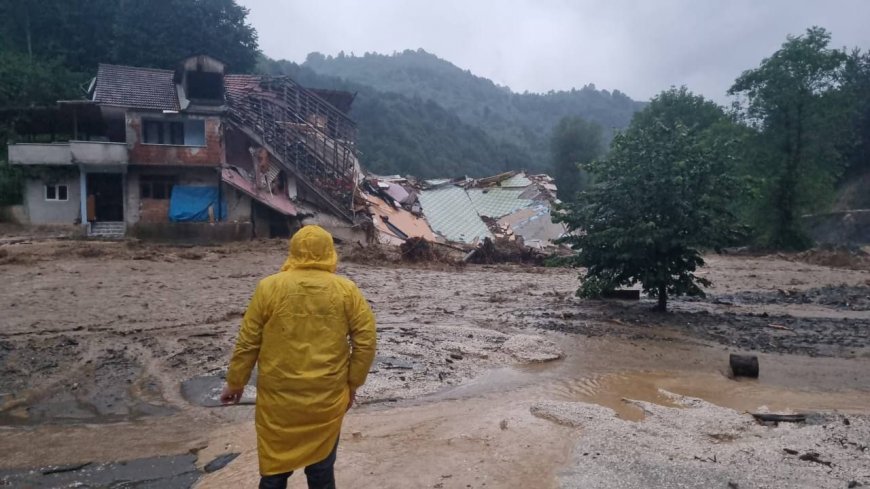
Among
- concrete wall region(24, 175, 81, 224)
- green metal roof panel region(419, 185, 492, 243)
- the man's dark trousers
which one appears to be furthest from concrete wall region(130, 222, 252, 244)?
Answer: the man's dark trousers

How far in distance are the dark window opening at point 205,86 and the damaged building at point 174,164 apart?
4cm

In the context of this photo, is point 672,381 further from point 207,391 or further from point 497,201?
point 497,201

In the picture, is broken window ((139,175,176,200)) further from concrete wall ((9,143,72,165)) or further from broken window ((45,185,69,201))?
broken window ((45,185,69,201))

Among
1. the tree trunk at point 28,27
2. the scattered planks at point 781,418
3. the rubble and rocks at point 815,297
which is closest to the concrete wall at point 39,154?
the tree trunk at point 28,27

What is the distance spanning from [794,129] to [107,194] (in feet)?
110

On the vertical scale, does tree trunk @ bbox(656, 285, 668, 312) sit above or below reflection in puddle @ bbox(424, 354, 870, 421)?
above

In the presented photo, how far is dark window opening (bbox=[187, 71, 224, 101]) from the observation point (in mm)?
25656

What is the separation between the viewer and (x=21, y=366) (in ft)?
25.4

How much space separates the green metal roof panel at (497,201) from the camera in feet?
112

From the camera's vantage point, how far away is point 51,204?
2434 cm

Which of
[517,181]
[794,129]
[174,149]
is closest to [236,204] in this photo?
[174,149]

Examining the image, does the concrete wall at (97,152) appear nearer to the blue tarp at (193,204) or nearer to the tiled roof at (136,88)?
the tiled roof at (136,88)

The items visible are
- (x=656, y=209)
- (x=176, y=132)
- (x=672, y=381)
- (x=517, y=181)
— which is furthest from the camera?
(x=517, y=181)

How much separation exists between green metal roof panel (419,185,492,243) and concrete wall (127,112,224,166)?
12.0m
